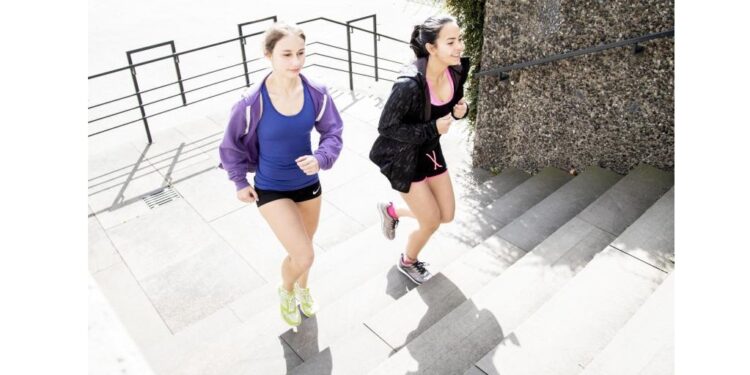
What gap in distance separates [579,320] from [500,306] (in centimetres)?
53

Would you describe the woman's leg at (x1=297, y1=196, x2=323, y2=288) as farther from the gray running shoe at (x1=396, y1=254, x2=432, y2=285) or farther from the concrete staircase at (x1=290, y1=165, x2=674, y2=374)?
the gray running shoe at (x1=396, y1=254, x2=432, y2=285)

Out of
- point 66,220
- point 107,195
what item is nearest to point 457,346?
point 66,220

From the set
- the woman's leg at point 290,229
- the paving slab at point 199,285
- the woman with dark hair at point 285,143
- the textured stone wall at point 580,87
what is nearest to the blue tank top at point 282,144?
the woman with dark hair at point 285,143

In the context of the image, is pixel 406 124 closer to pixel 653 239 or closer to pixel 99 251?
pixel 653 239

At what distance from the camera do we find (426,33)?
315 centimetres

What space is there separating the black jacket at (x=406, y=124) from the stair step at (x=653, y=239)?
135 centimetres

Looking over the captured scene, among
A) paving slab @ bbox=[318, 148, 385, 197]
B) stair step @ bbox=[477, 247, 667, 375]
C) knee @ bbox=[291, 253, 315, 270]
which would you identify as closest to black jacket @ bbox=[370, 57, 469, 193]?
knee @ bbox=[291, 253, 315, 270]

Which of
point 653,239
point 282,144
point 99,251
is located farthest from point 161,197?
point 653,239

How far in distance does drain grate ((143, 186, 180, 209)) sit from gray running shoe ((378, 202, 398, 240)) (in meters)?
2.49

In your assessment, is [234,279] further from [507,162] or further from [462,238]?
[507,162]

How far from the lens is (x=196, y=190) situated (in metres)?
5.62

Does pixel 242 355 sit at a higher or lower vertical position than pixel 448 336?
lower

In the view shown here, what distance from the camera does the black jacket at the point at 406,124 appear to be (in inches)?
124

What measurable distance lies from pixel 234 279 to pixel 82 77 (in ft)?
11.3
